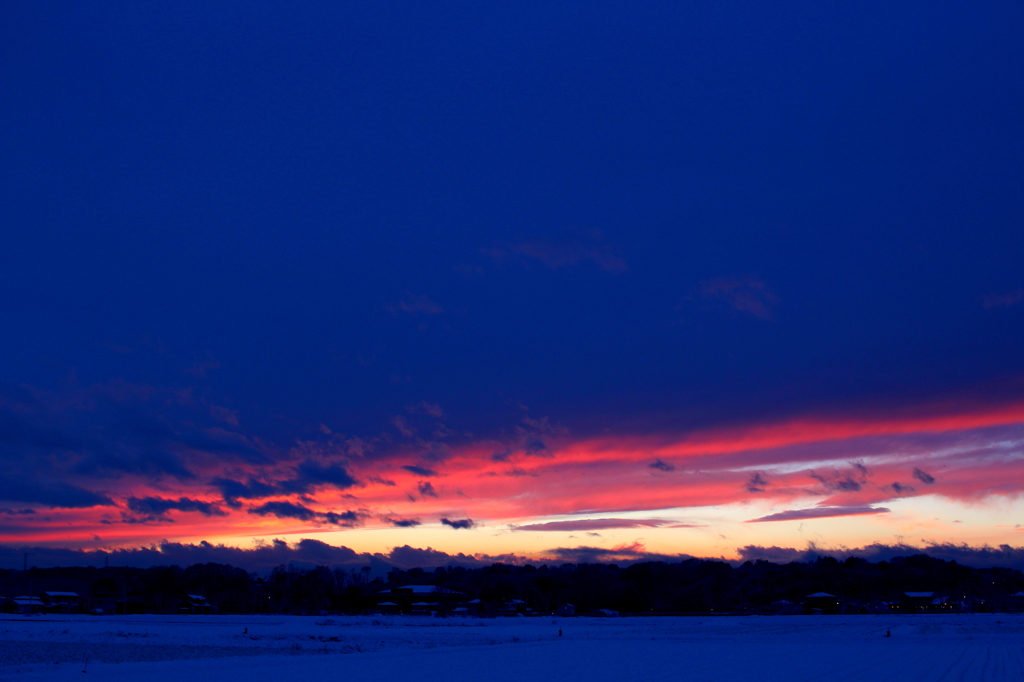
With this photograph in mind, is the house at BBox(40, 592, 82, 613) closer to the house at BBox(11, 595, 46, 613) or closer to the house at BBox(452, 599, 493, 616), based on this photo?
the house at BBox(11, 595, 46, 613)

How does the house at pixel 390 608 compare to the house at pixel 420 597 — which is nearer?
the house at pixel 420 597

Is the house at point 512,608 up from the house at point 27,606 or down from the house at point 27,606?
down

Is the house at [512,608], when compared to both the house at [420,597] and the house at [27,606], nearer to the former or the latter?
the house at [420,597]

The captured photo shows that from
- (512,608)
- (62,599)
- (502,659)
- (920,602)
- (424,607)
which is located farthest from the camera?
(62,599)

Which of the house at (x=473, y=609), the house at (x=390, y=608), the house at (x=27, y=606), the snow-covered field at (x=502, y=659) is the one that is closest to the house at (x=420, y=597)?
the house at (x=390, y=608)

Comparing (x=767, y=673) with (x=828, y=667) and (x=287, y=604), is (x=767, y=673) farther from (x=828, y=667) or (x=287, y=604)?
(x=287, y=604)

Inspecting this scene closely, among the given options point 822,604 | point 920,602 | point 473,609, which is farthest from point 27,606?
point 920,602

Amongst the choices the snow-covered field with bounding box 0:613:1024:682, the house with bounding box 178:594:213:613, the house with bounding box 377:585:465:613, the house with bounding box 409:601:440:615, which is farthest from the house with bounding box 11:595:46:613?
the snow-covered field with bounding box 0:613:1024:682

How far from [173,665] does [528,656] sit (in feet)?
56.4

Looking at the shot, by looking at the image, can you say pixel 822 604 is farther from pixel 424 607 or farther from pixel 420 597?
pixel 420 597

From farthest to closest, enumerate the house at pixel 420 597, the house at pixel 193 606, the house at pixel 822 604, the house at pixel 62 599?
the house at pixel 62 599, the house at pixel 193 606, the house at pixel 420 597, the house at pixel 822 604

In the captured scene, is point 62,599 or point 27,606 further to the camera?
point 62,599

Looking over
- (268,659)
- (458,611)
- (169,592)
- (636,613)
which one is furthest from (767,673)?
(169,592)

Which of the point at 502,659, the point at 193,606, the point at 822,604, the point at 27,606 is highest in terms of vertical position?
the point at 502,659
